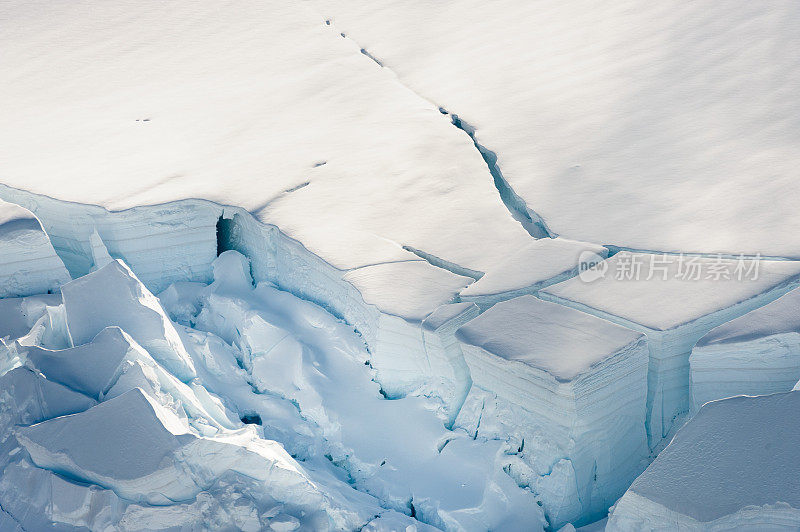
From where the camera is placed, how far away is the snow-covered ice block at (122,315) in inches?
114

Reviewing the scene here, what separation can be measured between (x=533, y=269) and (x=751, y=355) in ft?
2.44

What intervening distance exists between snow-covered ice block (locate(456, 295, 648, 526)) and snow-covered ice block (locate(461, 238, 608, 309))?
134mm

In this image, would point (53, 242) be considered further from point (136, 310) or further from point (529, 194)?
point (529, 194)

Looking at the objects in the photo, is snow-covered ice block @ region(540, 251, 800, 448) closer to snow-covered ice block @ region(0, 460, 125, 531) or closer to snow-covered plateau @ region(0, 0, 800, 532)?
snow-covered plateau @ region(0, 0, 800, 532)

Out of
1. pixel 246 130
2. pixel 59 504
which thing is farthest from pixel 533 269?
pixel 246 130

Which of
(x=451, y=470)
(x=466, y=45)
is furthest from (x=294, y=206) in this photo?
(x=466, y=45)

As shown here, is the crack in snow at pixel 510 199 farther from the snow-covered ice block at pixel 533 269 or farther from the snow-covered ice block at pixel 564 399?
the snow-covered ice block at pixel 564 399

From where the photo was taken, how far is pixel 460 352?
9.27 feet

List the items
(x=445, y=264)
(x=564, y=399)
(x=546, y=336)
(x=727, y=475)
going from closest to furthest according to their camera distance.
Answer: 1. (x=727, y=475)
2. (x=564, y=399)
3. (x=546, y=336)
4. (x=445, y=264)

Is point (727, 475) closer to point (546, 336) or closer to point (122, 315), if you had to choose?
point (546, 336)

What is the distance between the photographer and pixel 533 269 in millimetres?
2957

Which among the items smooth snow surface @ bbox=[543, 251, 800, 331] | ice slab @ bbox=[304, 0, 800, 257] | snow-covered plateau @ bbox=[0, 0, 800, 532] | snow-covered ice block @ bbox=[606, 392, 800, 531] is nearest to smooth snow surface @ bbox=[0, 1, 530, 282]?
snow-covered plateau @ bbox=[0, 0, 800, 532]

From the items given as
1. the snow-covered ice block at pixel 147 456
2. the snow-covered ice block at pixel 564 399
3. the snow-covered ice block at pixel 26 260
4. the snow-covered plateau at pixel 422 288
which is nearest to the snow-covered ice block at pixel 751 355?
the snow-covered plateau at pixel 422 288

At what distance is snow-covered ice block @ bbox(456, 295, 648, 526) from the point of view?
2551mm
